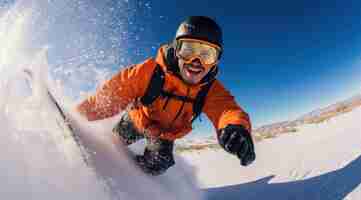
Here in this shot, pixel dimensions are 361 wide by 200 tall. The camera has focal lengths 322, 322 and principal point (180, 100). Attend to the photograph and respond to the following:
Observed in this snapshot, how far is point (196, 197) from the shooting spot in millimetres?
4789

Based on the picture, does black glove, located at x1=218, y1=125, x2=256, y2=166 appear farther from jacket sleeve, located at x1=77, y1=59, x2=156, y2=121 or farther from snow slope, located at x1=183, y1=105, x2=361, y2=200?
jacket sleeve, located at x1=77, y1=59, x2=156, y2=121

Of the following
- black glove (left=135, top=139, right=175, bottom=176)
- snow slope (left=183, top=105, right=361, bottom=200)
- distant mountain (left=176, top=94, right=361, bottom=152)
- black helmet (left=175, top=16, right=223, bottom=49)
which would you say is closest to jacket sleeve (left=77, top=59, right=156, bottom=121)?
black helmet (left=175, top=16, right=223, bottom=49)

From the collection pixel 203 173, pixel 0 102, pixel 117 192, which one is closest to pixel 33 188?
pixel 117 192

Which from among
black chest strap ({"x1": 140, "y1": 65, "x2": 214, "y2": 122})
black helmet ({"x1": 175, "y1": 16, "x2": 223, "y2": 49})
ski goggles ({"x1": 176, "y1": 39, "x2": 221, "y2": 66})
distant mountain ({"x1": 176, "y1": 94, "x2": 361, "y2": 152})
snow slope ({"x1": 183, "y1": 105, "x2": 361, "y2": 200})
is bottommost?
distant mountain ({"x1": 176, "y1": 94, "x2": 361, "y2": 152})

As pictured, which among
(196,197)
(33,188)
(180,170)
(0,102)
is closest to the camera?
(33,188)

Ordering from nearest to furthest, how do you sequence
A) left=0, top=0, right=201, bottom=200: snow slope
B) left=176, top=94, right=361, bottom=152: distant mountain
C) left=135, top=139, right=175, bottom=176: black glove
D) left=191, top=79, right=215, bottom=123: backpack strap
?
left=0, top=0, right=201, bottom=200: snow slope < left=191, top=79, right=215, bottom=123: backpack strap < left=135, top=139, right=175, bottom=176: black glove < left=176, top=94, right=361, bottom=152: distant mountain

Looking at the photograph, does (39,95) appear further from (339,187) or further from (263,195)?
(339,187)

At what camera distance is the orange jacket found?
4062 mm

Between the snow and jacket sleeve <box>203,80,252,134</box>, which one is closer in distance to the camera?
the snow

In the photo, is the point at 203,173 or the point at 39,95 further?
the point at 203,173

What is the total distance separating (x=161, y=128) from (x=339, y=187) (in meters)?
2.31

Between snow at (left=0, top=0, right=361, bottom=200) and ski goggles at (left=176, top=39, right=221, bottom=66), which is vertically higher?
ski goggles at (left=176, top=39, right=221, bottom=66)

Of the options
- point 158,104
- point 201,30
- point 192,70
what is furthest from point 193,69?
point 158,104

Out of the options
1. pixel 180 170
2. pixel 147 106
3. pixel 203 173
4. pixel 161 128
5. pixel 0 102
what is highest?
pixel 0 102
